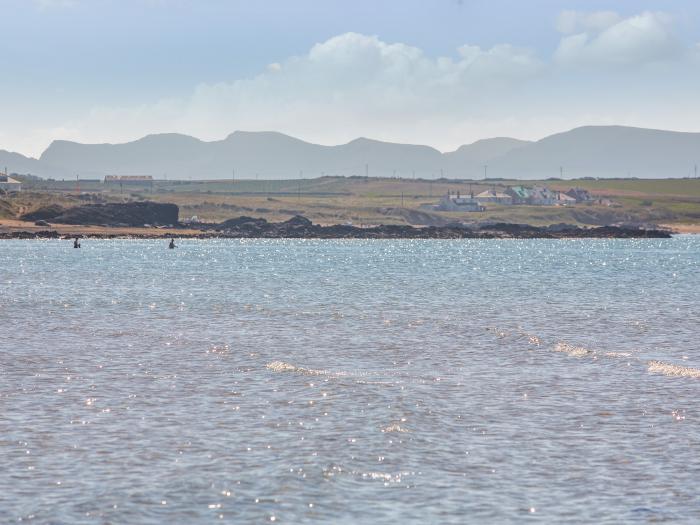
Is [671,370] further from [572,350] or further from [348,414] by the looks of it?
[348,414]

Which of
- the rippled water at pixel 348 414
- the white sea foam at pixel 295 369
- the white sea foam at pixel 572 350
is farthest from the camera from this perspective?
the white sea foam at pixel 572 350

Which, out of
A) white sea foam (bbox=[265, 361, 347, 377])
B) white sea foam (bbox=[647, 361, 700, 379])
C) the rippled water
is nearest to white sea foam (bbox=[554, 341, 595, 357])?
the rippled water

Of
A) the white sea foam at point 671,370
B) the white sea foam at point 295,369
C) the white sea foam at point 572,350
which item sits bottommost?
the white sea foam at point 572,350

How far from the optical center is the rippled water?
2008cm

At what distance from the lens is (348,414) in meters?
28.6

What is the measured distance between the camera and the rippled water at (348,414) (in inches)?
790

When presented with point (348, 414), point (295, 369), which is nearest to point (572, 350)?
point (295, 369)

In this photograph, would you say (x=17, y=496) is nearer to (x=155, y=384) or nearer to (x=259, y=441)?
(x=259, y=441)

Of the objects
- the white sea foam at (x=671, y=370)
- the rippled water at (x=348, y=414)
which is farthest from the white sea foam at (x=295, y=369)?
the white sea foam at (x=671, y=370)

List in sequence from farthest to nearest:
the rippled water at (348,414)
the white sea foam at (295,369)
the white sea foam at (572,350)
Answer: the white sea foam at (572,350) < the white sea foam at (295,369) < the rippled water at (348,414)

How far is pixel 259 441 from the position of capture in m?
24.9

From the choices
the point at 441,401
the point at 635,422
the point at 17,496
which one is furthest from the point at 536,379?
the point at 17,496

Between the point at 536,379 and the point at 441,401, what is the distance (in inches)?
Result: 229

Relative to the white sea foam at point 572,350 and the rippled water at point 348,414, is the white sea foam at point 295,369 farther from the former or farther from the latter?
the white sea foam at point 572,350
